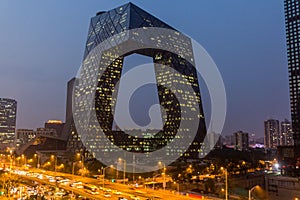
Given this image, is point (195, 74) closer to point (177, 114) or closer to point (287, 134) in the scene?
point (177, 114)

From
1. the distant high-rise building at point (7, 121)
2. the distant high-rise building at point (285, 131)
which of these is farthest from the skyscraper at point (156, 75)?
the distant high-rise building at point (285, 131)

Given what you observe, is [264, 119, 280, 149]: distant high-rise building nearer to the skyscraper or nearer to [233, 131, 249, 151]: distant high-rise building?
[233, 131, 249, 151]: distant high-rise building

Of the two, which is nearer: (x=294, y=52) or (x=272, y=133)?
(x=294, y=52)

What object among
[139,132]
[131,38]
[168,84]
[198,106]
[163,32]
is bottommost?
[139,132]

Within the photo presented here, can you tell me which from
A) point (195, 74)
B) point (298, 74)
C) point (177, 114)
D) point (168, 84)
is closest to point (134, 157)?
point (177, 114)

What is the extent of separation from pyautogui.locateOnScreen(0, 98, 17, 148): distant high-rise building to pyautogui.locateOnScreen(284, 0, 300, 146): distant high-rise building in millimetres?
Answer: 121411

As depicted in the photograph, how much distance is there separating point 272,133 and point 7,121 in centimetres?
14560

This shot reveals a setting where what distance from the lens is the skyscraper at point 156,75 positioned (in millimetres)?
75312

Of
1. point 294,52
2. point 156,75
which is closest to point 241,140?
point 294,52

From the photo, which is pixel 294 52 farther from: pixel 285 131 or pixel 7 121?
pixel 7 121

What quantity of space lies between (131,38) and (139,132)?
1547 inches

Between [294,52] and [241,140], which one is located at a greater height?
[294,52]

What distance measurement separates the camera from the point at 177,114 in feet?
290

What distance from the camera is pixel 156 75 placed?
9325 cm
